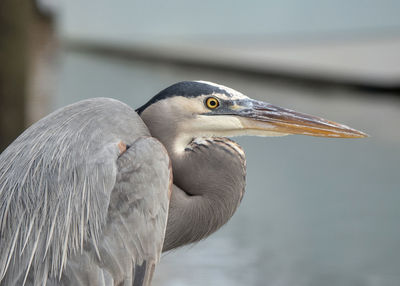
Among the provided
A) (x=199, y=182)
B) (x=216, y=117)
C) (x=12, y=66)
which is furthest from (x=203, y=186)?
(x=12, y=66)

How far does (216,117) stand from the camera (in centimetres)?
184

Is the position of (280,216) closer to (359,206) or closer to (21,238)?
(359,206)

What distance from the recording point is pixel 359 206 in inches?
194

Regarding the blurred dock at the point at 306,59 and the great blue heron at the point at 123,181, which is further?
the blurred dock at the point at 306,59

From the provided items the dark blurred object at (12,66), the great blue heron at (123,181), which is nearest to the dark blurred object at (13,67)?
the dark blurred object at (12,66)

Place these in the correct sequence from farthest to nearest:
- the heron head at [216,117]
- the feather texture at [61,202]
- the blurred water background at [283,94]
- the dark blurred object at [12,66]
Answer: the blurred water background at [283,94]
the dark blurred object at [12,66]
the heron head at [216,117]
the feather texture at [61,202]

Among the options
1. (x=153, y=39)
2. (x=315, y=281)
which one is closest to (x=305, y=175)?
(x=315, y=281)

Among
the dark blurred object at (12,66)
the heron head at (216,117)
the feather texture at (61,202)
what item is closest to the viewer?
the feather texture at (61,202)

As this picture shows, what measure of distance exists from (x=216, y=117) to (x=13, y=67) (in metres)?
1.88

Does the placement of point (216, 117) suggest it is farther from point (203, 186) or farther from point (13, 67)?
point (13, 67)

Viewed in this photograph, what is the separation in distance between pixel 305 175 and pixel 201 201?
3873 mm

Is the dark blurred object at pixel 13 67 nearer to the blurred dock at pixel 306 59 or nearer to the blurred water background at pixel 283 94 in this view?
the blurred water background at pixel 283 94

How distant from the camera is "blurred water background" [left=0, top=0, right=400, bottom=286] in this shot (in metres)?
4.00

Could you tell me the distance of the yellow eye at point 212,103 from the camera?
1833 millimetres
